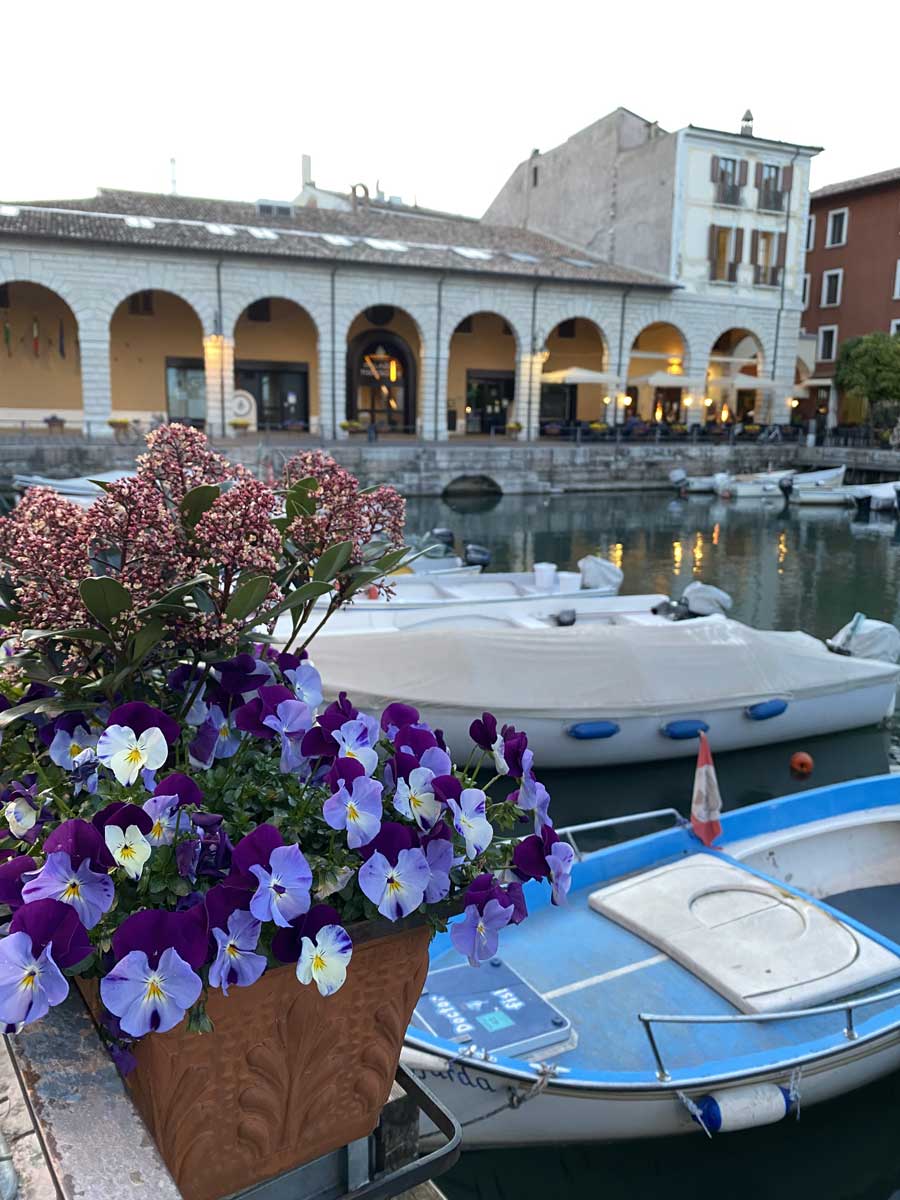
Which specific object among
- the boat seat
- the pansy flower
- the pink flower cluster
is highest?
the pink flower cluster

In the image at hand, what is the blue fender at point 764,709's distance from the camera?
9.95 meters

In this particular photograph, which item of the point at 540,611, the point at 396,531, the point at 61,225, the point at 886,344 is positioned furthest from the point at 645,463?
the point at 396,531

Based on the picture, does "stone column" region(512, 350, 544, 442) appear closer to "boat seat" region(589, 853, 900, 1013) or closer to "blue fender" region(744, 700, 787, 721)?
"blue fender" region(744, 700, 787, 721)

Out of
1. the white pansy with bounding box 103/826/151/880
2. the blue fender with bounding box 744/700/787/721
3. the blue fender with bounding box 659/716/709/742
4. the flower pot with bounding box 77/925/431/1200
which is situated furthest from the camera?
the blue fender with bounding box 744/700/787/721

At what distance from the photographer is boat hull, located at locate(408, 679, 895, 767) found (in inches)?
362

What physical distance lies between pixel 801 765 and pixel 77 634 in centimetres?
963

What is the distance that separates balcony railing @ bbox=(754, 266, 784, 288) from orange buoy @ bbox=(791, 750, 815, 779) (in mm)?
35566

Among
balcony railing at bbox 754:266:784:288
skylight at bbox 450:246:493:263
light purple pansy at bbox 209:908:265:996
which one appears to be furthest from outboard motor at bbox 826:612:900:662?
balcony railing at bbox 754:266:784:288

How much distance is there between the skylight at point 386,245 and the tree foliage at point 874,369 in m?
18.9

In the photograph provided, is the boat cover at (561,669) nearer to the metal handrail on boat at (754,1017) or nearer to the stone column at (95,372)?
the metal handrail on boat at (754,1017)

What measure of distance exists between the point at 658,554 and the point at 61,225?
2115 centimetres

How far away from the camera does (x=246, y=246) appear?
31.5m

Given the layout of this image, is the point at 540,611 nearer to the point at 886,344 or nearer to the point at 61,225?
the point at 61,225

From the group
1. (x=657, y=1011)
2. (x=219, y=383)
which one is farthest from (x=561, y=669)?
(x=219, y=383)
